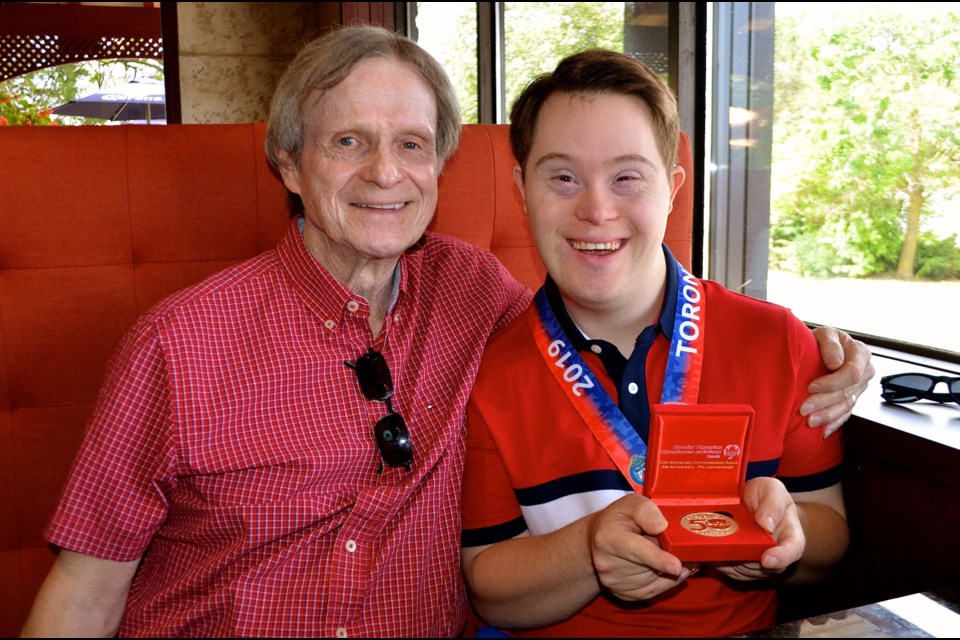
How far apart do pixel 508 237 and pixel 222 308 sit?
34.2 inches

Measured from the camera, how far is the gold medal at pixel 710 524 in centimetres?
100

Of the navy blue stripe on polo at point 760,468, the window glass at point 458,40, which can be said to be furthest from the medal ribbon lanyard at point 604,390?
the window glass at point 458,40

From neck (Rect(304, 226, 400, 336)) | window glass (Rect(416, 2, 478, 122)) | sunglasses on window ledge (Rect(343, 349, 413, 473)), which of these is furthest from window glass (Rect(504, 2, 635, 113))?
sunglasses on window ledge (Rect(343, 349, 413, 473))

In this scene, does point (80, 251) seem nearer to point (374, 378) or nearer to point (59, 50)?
point (374, 378)

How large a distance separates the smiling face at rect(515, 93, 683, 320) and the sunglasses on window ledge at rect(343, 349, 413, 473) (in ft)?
1.15

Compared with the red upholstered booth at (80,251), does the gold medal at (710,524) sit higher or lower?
lower

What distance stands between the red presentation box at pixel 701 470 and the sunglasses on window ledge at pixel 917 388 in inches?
22.8

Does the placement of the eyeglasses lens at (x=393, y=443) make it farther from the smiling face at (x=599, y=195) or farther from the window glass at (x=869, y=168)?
the window glass at (x=869, y=168)

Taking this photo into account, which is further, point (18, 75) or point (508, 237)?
point (18, 75)

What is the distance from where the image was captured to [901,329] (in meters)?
2.02

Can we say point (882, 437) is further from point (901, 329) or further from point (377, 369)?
point (377, 369)

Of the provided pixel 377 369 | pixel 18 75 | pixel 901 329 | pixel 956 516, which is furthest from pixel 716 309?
pixel 18 75

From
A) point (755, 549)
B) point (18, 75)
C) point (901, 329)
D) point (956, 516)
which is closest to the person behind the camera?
point (755, 549)

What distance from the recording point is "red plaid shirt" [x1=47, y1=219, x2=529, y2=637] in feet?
4.29
